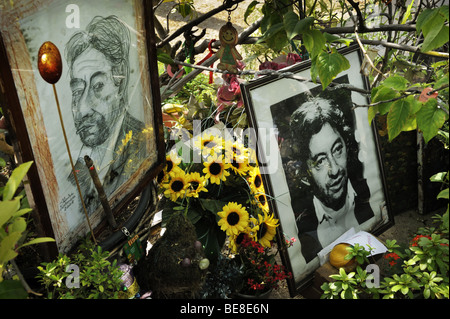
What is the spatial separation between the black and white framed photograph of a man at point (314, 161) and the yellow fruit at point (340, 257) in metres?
0.08

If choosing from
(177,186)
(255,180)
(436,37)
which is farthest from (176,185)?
(436,37)

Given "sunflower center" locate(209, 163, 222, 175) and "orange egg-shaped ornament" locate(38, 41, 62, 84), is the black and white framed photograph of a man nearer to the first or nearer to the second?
"sunflower center" locate(209, 163, 222, 175)

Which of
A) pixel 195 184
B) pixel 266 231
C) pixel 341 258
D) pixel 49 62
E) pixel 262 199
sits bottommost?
pixel 341 258

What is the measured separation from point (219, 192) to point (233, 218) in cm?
13

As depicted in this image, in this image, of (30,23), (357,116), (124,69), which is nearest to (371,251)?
(357,116)

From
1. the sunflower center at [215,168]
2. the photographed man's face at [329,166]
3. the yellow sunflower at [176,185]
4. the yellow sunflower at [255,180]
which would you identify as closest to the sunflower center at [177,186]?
the yellow sunflower at [176,185]

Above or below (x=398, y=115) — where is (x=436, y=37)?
above

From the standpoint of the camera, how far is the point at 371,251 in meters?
1.45

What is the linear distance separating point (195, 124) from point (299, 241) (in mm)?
667

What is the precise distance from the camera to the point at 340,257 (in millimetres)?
1479

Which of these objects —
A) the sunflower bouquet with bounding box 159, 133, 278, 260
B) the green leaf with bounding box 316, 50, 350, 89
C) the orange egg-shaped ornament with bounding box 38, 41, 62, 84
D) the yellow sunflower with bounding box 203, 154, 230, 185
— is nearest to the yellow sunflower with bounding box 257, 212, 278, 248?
the sunflower bouquet with bounding box 159, 133, 278, 260

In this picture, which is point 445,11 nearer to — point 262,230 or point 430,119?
point 430,119

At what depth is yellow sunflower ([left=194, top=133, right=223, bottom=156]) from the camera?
56.0 inches

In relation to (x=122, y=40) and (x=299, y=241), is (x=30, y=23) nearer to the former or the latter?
(x=122, y=40)
